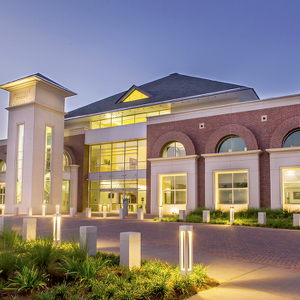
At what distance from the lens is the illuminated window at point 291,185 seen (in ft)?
80.4

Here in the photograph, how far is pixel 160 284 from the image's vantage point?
18.9 ft

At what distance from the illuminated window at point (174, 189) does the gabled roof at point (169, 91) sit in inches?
291

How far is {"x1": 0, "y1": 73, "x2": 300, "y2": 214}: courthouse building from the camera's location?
83.3 feet

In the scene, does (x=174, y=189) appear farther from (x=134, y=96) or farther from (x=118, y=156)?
(x=134, y=96)

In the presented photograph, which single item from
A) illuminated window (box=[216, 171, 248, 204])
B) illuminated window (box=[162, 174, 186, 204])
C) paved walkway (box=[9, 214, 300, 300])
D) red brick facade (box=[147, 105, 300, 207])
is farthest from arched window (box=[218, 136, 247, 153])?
paved walkway (box=[9, 214, 300, 300])

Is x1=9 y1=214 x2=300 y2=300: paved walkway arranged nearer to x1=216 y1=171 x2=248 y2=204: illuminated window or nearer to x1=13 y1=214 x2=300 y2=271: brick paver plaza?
x1=13 y1=214 x2=300 y2=271: brick paver plaza

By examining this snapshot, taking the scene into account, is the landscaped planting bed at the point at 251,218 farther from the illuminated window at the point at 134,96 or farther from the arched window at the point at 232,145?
the illuminated window at the point at 134,96

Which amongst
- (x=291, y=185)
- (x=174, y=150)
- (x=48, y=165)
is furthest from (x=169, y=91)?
(x=291, y=185)

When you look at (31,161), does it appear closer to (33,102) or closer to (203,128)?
(33,102)

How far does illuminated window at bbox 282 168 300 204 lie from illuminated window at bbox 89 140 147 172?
13.5m

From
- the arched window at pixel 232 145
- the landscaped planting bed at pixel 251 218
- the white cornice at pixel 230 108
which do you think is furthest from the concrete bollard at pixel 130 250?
the white cornice at pixel 230 108

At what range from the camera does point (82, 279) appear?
5867mm

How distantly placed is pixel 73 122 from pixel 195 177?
57.8ft

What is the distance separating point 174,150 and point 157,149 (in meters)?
1.56
